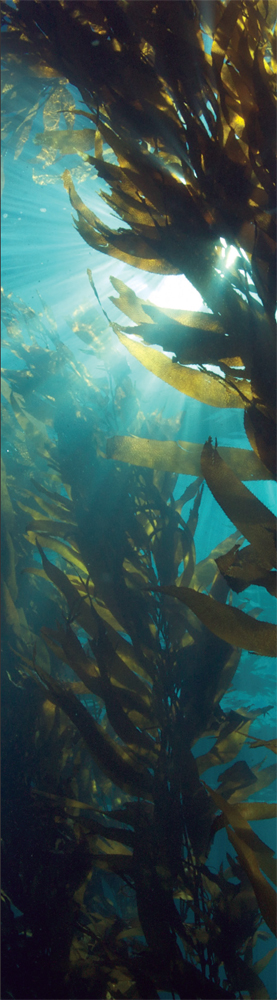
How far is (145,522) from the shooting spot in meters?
2.44

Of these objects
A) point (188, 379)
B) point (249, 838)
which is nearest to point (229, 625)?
point (249, 838)

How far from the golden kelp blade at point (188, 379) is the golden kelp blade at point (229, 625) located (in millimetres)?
517

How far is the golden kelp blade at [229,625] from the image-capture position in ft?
2.72

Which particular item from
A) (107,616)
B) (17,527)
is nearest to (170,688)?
(107,616)

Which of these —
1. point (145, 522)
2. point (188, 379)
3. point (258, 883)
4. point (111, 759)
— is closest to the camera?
point (258, 883)

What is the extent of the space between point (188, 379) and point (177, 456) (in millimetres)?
210

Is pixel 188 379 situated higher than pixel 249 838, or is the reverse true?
pixel 188 379

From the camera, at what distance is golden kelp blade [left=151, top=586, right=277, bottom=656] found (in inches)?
32.7

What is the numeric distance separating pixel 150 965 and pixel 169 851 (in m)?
0.35

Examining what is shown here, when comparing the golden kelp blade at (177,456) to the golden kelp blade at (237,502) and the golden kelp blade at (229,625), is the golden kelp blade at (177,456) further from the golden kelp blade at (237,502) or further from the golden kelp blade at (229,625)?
the golden kelp blade at (229,625)

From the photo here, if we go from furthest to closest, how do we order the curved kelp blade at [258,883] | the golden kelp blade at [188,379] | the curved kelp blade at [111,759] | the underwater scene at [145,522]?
the curved kelp blade at [111,759], the golden kelp blade at [188,379], the underwater scene at [145,522], the curved kelp blade at [258,883]

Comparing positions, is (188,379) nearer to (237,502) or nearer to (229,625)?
(237,502)

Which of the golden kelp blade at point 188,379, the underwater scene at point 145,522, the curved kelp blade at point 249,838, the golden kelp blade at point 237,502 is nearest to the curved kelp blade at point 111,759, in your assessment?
the underwater scene at point 145,522

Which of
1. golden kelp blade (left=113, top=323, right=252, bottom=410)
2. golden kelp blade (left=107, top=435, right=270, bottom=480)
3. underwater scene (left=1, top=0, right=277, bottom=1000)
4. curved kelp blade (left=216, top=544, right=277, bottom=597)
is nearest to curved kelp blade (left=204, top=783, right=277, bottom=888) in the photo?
underwater scene (left=1, top=0, right=277, bottom=1000)
